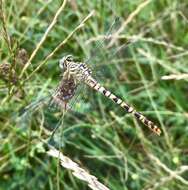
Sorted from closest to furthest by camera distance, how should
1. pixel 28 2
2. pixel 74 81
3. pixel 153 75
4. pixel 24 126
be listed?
pixel 74 81, pixel 24 126, pixel 153 75, pixel 28 2

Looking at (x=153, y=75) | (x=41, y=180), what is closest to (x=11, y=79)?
(x=41, y=180)

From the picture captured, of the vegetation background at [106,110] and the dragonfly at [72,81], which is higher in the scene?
the dragonfly at [72,81]

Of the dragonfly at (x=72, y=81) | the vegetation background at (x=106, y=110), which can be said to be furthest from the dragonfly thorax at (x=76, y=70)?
the vegetation background at (x=106, y=110)

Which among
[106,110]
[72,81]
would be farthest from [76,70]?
[106,110]

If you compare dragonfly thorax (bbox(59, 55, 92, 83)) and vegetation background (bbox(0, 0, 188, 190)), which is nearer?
dragonfly thorax (bbox(59, 55, 92, 83))

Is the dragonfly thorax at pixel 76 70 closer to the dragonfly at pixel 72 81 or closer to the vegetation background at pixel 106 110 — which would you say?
the dragonfly at pixel 72 81

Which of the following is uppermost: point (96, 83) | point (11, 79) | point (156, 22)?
point (11, 79)

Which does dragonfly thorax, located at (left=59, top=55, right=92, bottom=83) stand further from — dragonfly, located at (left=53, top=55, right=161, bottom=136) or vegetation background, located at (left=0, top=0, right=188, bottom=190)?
vegetation background, located at (left=0, top=0, right=188, bottom=190)

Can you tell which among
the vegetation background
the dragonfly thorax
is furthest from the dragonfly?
the vegetation background

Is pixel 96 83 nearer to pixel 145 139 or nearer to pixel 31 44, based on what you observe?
pixel 145 139
